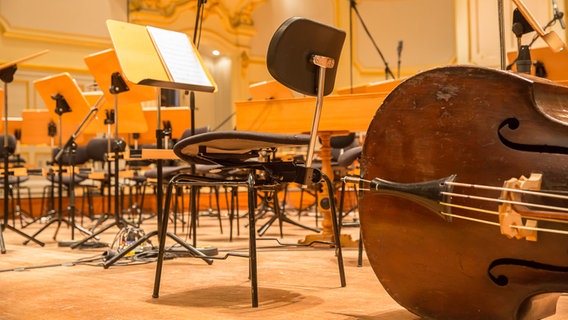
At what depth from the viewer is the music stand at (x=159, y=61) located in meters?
2.63

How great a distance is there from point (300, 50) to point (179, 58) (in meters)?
0.94

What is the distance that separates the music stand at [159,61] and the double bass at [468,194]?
1.35 m

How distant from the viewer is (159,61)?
275 cm

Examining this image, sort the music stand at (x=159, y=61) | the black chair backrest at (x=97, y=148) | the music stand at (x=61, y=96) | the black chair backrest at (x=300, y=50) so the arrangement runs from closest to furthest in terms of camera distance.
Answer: the black chair backrest at (x=300, y=50), the music stand at (x=159, y=61), the music stand at (x=61, y=96), the black chair backrest at (x=97, y=148)

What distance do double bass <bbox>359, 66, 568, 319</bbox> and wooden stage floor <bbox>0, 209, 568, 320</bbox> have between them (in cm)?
38

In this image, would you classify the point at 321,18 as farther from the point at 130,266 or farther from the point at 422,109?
the point at 422,109

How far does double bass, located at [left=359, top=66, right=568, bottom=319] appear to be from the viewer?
1151mm

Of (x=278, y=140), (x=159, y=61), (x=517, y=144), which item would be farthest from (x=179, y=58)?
(x=517, y=144)

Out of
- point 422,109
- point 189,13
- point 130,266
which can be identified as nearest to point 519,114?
point 422,109

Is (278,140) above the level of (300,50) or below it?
below

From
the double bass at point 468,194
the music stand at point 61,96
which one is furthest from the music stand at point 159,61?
the music stand at point 61,96

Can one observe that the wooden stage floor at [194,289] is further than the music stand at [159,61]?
No

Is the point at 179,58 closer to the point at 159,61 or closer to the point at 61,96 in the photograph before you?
the point at 159,61

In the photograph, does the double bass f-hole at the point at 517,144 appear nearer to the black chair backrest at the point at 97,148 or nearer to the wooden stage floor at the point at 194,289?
the wooden stage floor at the point at 194,289
